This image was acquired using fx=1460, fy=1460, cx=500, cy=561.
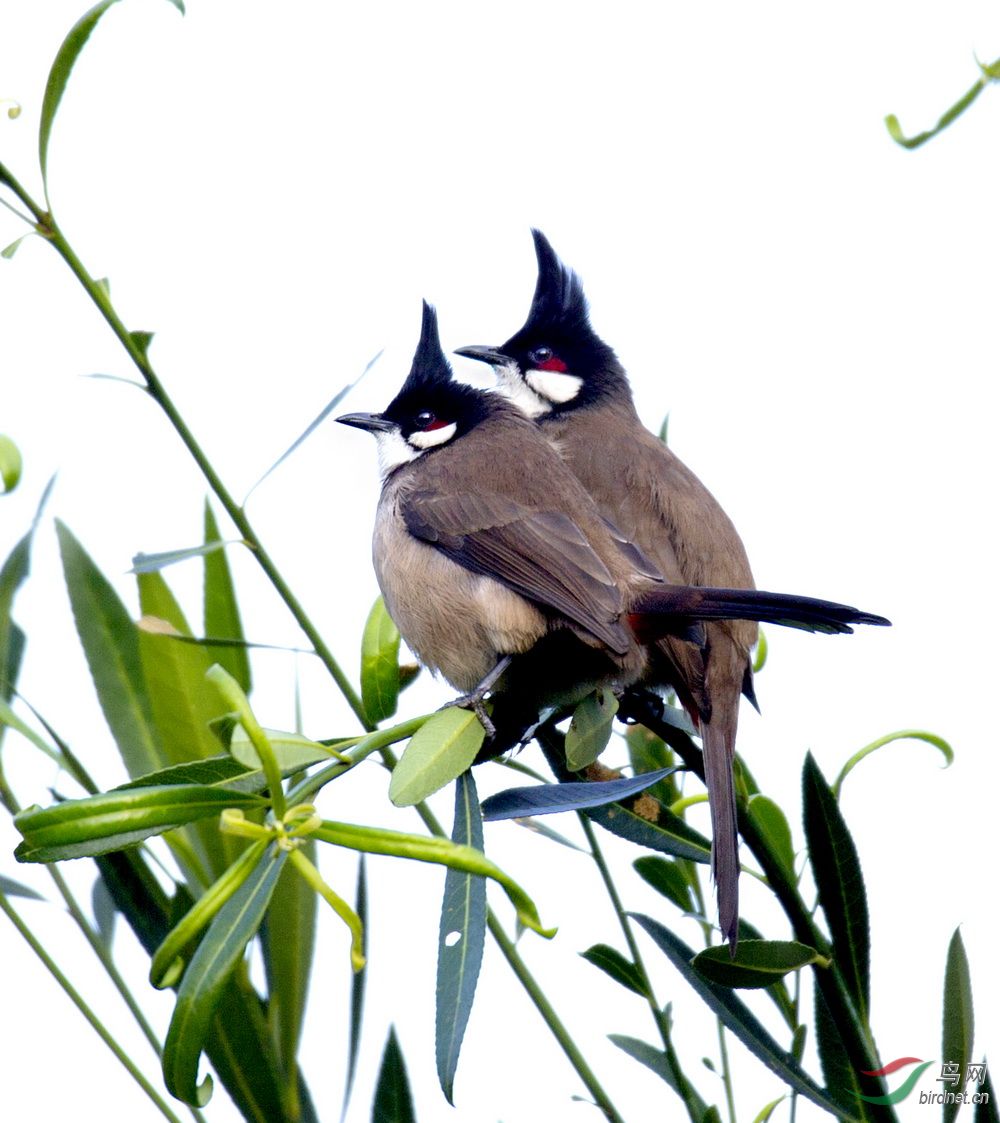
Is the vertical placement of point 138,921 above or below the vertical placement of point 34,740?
below

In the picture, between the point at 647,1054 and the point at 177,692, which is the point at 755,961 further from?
the point at 177,692

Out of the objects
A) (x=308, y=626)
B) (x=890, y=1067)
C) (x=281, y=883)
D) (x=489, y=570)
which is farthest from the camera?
(x=489, y=570)

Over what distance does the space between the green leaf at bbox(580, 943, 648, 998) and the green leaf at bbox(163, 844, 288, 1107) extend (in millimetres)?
584

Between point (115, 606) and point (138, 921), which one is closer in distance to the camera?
point (138, 921)

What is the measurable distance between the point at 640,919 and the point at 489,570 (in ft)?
3.60

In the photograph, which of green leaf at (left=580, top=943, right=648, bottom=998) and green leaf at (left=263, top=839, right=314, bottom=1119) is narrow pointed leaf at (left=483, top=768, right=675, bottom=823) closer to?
green leaf at (left=580, top=943, right=648, bottom=998)

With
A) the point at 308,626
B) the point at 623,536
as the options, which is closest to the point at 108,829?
the point at 308,626

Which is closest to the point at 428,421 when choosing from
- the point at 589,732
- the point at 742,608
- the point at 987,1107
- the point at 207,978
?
the point at 742,608

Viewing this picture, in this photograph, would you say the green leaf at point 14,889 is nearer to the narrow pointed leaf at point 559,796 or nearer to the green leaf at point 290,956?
the green leaf at point 290,956

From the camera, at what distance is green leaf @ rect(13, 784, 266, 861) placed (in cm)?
110

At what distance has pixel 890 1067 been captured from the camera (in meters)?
1.52

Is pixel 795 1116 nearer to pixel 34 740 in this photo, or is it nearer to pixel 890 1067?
pixel 890 1067

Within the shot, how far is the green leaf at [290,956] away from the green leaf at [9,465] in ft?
1.92

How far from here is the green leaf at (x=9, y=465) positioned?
1.66m
